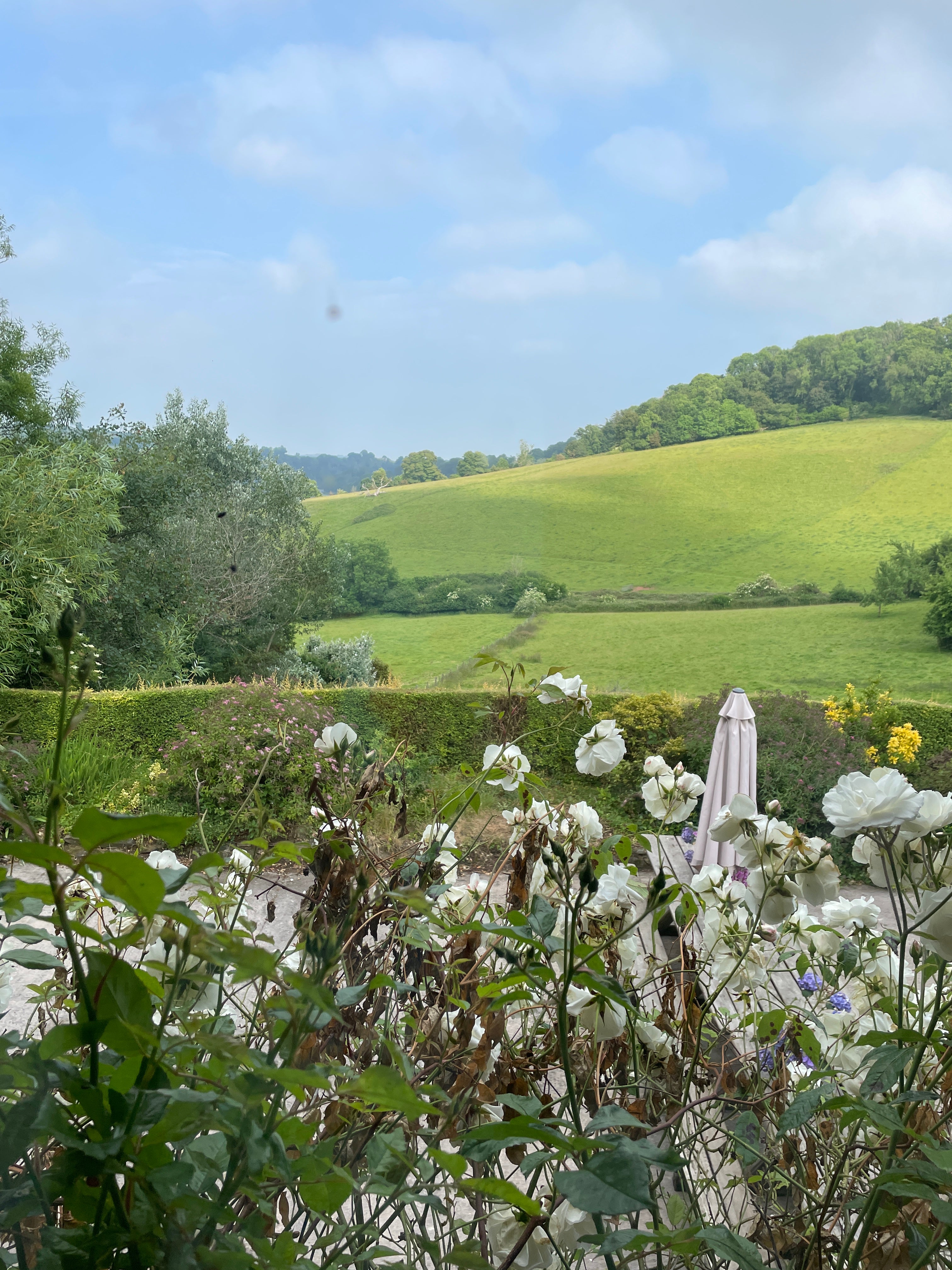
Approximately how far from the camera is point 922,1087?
0.48m

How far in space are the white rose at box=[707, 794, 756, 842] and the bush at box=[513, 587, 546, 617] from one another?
975 cm

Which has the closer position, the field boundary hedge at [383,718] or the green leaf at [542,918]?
the green leaf at [542,918]

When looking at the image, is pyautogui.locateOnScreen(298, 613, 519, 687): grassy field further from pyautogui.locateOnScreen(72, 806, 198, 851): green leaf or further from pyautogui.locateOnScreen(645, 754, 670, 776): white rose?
pyautogui.locateOnScreen(72, 806, 198, 851): green leaf

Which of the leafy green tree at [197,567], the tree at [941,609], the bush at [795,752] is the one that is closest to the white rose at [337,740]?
the bush at [795,752]

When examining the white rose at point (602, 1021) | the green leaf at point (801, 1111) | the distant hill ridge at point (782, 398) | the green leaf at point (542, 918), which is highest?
the distant hill ridge at point (782, 398)

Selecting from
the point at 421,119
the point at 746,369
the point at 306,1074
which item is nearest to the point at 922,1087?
the point at 306,1074

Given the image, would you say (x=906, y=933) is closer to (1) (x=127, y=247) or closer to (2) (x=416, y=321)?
(2) (x=416, y=321)

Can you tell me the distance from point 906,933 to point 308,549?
9446 mm

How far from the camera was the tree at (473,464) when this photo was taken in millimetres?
12391

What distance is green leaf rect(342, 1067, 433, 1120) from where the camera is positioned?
0.84 feet

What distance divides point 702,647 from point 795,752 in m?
4.70

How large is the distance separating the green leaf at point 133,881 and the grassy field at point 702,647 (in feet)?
29.1

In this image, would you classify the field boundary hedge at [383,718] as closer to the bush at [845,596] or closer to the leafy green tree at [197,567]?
the leafy green tree at [197,567]

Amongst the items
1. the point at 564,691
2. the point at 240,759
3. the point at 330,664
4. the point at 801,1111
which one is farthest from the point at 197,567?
the point at 801,1111
